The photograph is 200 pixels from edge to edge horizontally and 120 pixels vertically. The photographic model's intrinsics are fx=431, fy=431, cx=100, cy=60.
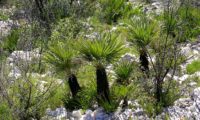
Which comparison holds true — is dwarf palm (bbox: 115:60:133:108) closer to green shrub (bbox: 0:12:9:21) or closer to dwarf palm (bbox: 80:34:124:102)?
dwarf palm (bbox: 80:34:124:102)

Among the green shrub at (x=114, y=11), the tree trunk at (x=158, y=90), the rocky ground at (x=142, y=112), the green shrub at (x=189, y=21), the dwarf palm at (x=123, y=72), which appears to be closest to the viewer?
the rocky ground at (x=142, y=112)

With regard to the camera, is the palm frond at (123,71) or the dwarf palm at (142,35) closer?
the palm frond at (123,71)

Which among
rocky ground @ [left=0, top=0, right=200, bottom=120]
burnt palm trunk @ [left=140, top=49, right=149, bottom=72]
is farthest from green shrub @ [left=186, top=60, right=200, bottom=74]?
burnt palm trunk @ [left=140, top=49, right=149, bottom=72]

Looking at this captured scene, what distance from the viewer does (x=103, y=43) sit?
7.71 metres

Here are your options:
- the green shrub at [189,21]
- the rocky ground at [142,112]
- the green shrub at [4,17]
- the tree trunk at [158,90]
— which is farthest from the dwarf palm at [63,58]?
the green shrub at [4,17]

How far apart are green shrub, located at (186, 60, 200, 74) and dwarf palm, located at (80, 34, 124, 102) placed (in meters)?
1.61

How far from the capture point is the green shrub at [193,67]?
8.63m

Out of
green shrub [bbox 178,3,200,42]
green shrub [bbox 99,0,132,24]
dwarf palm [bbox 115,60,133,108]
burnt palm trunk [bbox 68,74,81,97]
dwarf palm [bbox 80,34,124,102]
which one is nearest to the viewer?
dwarf palm [bbox 80,34,124,102]

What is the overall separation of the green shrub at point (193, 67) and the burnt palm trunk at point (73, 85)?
2.25 meters

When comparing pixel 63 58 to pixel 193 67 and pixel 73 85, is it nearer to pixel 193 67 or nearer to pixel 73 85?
pixel 73 85

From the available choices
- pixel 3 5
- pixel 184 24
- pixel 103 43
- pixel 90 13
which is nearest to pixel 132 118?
pixel 103 43

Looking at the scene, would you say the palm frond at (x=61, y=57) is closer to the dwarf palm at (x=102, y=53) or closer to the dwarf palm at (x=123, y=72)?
the dwarf palm at (x=102, y=53)

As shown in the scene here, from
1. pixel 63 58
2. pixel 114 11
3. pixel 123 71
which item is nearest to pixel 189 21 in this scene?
pixel 114 11

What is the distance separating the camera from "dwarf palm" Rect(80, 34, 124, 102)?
25.1 feet
